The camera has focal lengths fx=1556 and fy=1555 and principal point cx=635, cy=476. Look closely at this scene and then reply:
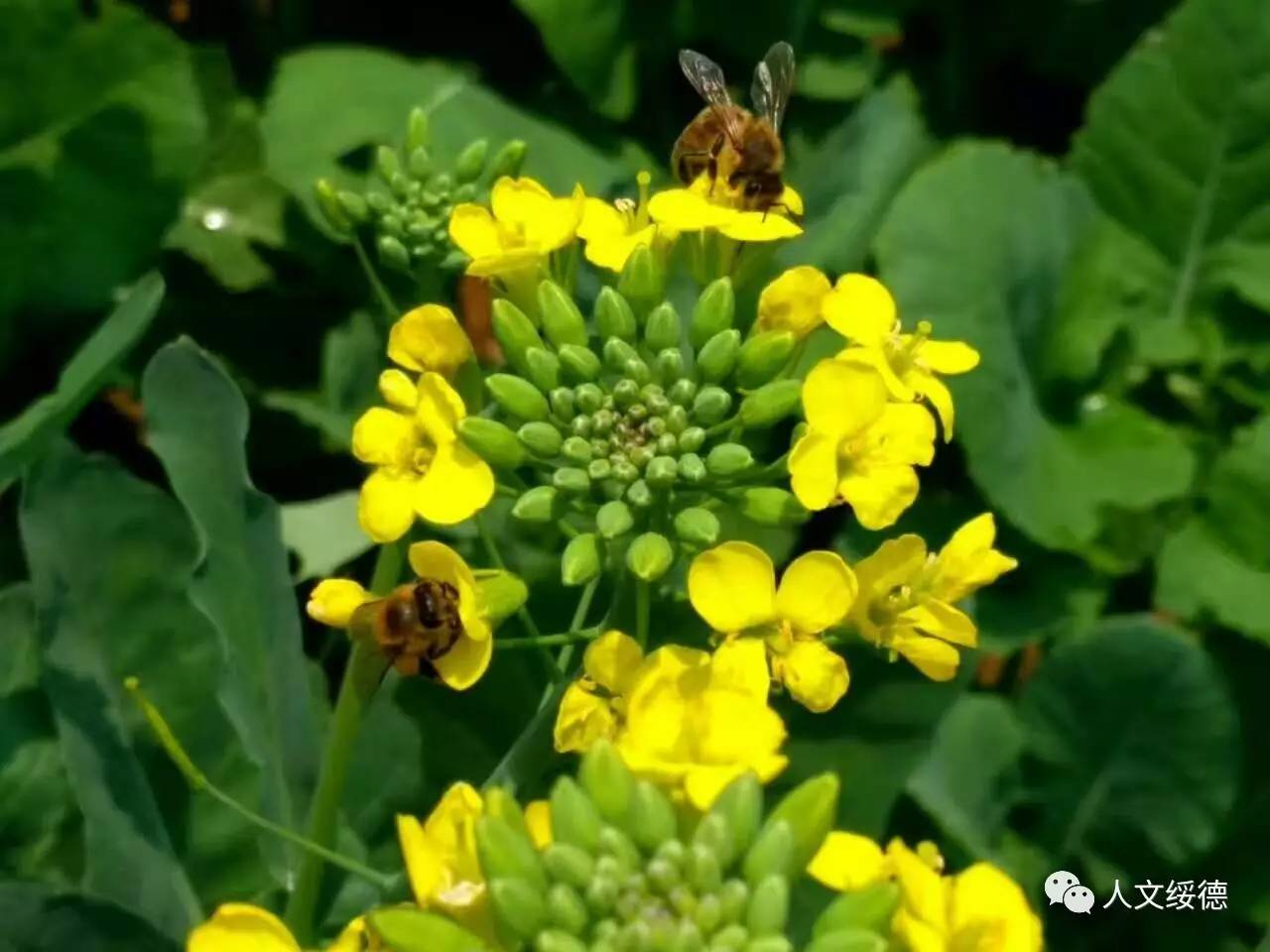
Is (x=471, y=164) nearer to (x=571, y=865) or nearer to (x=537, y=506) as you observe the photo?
(x=537, y=506)

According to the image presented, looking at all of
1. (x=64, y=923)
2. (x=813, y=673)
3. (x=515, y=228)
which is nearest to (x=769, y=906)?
(x=813, y=673)

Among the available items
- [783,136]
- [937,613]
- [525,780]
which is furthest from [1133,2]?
[525,780]

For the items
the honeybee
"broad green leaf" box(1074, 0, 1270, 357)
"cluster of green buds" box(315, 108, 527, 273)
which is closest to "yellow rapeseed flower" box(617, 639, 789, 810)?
the honeybee

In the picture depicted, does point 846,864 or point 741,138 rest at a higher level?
point 741,138

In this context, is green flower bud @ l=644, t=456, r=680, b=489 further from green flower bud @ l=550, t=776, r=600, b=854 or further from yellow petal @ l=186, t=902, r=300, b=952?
yellow petal @ l=186, t=902, r=300, b=952

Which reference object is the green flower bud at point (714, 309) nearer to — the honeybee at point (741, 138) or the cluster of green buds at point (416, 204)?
the honeybee at point (741, 138)

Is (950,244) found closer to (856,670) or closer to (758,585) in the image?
(856,670)
